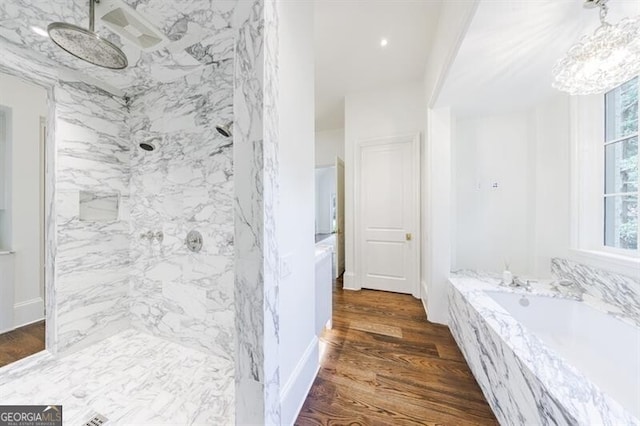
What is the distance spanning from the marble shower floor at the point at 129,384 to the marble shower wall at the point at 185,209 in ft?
0.68

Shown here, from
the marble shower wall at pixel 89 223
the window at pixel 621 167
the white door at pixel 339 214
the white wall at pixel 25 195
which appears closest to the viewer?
the window at pixel 621 167

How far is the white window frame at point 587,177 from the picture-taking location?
1.88 m

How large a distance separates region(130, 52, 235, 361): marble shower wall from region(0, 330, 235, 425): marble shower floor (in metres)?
0.21

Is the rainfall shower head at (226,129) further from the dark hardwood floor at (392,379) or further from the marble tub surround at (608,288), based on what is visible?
the marble tub surround at (608,288)

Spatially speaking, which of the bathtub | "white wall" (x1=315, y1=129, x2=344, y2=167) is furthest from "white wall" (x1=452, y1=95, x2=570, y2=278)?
"white wall" (x1=315, y1=129, x2=344, y2=167)

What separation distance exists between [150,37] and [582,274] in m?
3.82

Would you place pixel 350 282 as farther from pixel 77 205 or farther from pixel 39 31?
pixel 39 31

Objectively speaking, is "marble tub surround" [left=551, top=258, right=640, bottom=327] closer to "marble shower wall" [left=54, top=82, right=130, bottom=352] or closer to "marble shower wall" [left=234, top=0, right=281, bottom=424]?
"marble shower wall" [left=234, top=0, right=281, bottom=424]

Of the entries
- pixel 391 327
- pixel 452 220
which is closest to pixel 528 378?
pixel 391 327

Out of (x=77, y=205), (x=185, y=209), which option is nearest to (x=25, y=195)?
(x=77, y=205)

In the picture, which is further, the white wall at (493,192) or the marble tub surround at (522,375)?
the white wall at (493,192)

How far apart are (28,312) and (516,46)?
169 inches

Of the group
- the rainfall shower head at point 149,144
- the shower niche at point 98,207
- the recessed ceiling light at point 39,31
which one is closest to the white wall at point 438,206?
the rainfall shower head at point 149,144

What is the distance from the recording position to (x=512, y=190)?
2537mm
